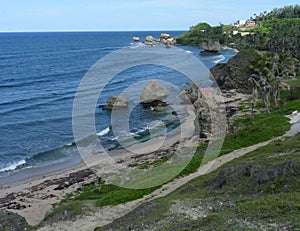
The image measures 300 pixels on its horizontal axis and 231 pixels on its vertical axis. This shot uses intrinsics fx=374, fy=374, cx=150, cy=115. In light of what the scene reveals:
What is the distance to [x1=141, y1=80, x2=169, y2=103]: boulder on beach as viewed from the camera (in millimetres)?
76438

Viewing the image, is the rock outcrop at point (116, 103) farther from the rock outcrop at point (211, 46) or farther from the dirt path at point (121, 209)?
the rock outcrop at point (211, 46)

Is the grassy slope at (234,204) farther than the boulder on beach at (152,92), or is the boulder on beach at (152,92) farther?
the boulder on beach at (152,92)

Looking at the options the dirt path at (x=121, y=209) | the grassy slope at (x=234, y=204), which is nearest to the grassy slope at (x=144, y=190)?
the dirt path at (x=121, y=209)

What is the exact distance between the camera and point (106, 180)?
40.6 metres

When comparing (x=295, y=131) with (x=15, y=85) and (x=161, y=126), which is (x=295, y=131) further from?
(x=15, y=85)

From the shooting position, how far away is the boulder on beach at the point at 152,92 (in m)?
76.4

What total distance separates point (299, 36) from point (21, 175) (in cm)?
9764

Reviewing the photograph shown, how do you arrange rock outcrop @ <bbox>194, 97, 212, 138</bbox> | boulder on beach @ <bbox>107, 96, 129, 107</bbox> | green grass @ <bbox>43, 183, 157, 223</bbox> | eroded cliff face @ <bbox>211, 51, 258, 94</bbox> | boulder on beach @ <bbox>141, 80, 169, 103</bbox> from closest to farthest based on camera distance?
green grass @ <bbox>43, 183, 157, 223</bbox>
rock outcrop @ <bbox>194, 97, 212, 138</bbox>
boulder on beach @ <bbox>107, 96, 129, 107</bbox>
boulder on beach @ <bbox>141, 80, 169, 103</bbox>
eroded cliff face @ <bbox>211, 51, 258, 94</bbox>

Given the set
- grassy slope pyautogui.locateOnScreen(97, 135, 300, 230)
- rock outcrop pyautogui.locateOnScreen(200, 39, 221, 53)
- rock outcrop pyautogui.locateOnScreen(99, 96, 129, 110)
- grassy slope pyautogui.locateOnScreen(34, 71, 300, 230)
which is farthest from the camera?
rock outcrop pyautogui.locateOnScreen(200, 39, 221, 53)

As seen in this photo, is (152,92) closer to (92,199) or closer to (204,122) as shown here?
(204,122)

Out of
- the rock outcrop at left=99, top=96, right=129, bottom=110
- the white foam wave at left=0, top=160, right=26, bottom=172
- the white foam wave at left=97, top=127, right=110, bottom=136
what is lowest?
the white foam wave at left=0, top=160, right=26, bottom=172

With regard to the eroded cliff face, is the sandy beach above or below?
below

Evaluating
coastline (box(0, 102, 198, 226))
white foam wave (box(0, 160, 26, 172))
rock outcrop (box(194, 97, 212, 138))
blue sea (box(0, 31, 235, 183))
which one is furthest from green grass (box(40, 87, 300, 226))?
white foam wave (box(0, 160, 26, 172))

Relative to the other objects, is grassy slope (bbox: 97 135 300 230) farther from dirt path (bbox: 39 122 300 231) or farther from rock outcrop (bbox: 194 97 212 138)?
rock outcrop (bbox: 194 97 212 138)
